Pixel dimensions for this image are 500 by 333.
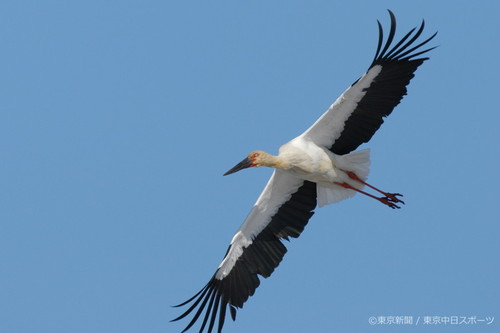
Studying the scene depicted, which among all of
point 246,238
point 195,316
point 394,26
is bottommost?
point 195,316

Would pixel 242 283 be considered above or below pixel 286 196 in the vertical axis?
below

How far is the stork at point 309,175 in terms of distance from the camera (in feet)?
41.0

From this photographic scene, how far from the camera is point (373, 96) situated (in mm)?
12562

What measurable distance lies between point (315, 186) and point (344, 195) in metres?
0.41

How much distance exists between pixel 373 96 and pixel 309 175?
126 centimetres

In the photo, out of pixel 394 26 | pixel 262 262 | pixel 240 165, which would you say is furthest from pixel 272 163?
pixel 394 26

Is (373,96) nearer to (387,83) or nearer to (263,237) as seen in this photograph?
(387,83)

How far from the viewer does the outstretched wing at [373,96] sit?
1243cm

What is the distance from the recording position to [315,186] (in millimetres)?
13391

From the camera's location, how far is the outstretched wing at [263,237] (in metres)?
13.2

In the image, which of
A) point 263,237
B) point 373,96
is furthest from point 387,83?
point 263,237

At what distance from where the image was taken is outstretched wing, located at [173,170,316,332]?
13219mm

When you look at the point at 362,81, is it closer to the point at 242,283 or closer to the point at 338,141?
the point at 338,141

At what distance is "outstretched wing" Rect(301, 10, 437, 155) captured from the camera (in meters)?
12.4
